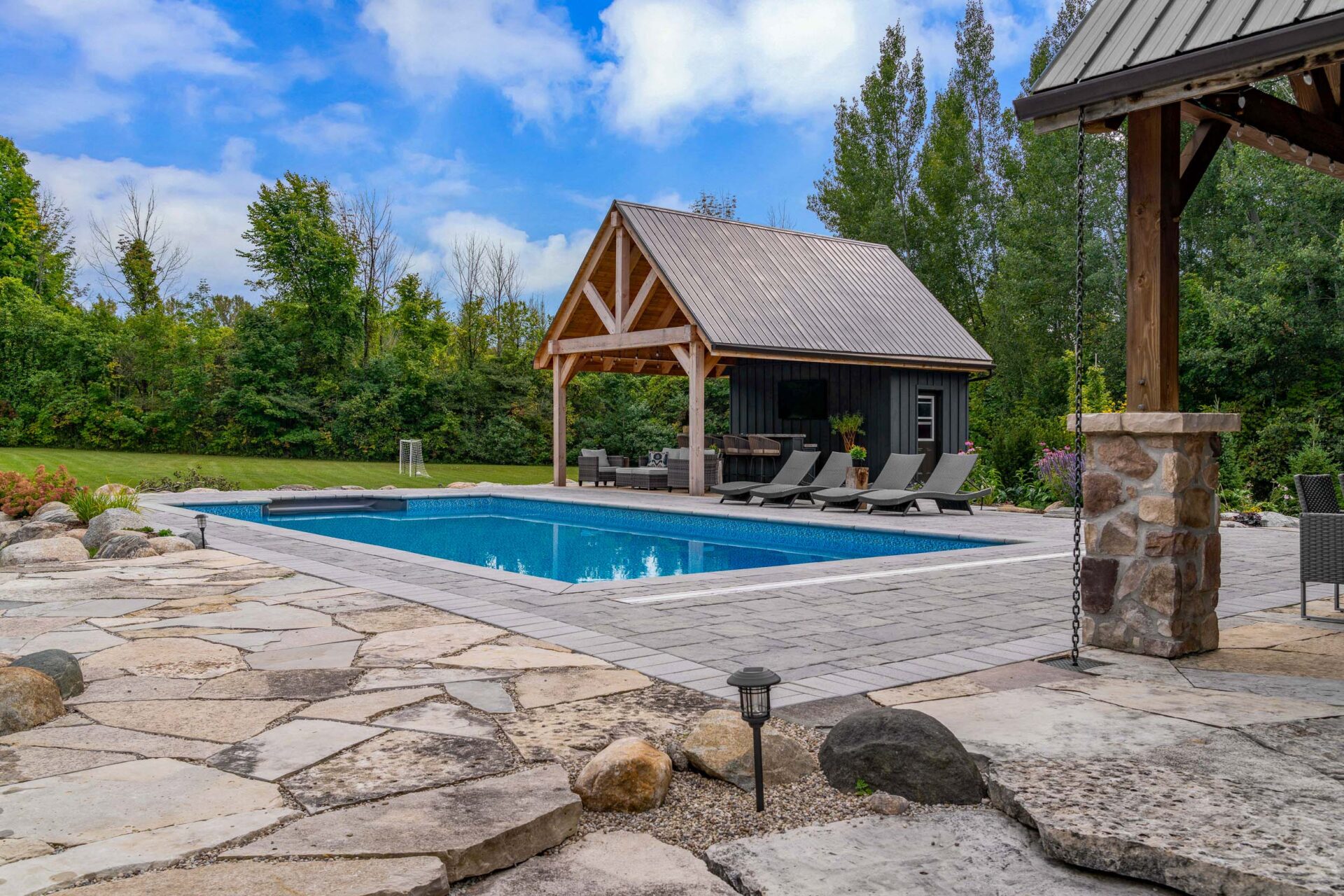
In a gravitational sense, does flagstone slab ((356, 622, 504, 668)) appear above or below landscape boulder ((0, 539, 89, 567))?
below

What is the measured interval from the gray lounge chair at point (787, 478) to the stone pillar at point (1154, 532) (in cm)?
923

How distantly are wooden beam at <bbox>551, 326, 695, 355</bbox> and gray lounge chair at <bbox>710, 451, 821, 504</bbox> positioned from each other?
2.61 metres

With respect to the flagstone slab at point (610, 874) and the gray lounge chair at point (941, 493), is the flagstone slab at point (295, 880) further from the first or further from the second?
the gray lounge chair at point (941, 493)

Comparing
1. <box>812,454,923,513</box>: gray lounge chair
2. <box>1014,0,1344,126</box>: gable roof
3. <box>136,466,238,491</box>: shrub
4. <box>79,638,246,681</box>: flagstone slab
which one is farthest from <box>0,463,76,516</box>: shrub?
<box>1014,0,1344,126</box>: gable roof

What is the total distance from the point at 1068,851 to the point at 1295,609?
14.6ft

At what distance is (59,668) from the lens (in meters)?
3.76

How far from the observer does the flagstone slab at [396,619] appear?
519cm

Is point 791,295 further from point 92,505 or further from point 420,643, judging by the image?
point 420,643

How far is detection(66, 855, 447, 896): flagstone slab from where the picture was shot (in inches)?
84.4

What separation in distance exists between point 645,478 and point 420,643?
1273 cm

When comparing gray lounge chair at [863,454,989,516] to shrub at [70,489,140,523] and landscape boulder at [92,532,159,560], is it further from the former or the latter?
shrub at [70,489,140,523]

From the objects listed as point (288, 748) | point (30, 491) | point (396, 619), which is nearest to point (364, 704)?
point (288, 748)

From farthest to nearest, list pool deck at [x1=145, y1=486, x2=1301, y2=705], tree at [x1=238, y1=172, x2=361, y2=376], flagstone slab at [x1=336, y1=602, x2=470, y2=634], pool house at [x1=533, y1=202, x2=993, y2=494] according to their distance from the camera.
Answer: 1. tree at [x1=238, y1=172, x2=361, y2=376]
2. pool house at [x1=533, y1=202, x2=993, y2=494]
3. flagstone slab at [x1=336, y1=602, x2=470, y2=634]
4. pool deck at [x1=145, y1=486, x2=1301, y2=705]

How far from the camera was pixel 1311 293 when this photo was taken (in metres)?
16.7
